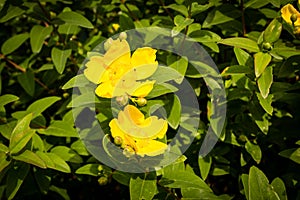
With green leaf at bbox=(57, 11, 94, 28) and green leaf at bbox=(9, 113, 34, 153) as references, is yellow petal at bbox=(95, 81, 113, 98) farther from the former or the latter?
green leaf at bbox=(57, 11, 94, 28)

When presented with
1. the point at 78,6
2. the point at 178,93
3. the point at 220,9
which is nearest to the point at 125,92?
the point at 178,93

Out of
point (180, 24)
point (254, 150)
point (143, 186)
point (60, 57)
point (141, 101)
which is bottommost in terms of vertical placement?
point (254, 150)

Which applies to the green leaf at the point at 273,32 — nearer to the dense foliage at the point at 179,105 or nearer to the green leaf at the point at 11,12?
the dense foliage at the point at 179,105

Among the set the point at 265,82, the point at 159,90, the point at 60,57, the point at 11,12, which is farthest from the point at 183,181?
the point at 11,12

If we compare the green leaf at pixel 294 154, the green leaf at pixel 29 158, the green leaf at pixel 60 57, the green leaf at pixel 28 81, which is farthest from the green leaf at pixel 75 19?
the green leaf at pixel 294 154

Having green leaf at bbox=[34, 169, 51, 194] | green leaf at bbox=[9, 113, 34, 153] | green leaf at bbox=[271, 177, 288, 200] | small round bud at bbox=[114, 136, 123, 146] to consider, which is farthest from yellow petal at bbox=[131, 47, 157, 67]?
green leaf at bbox=[34, 169, 51, 194]

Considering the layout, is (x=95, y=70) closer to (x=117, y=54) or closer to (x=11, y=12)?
(x=117, y=54)

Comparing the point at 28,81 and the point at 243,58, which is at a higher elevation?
the point at 243,58
